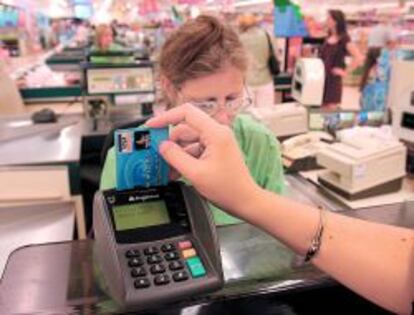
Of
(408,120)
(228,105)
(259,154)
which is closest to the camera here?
(228,105)

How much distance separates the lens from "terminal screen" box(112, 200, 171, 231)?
0.61 meters

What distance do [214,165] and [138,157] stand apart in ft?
0.35

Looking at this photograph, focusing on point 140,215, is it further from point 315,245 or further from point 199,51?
point 199,51

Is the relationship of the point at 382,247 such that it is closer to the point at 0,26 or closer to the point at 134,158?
the point at 134,158

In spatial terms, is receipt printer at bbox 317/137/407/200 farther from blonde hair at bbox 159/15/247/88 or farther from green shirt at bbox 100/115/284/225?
blonde hair at bbox 159/15/247/88

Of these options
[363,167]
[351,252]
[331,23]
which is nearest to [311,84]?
[363,167]

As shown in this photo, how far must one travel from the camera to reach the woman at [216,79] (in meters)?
1.41

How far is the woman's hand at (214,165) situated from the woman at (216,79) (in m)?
0.71

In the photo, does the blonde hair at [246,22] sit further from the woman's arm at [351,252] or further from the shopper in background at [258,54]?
the woman's arm at [351,252]

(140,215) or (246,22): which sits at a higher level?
(246,22)

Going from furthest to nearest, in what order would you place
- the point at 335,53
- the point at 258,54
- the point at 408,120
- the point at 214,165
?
the point at 335,53 < the point at 258,54 < the point at 408,120 < the point at 214,165

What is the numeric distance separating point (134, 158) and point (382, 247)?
35 cm

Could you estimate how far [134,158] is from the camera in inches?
24.2

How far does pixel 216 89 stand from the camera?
1405 mm
